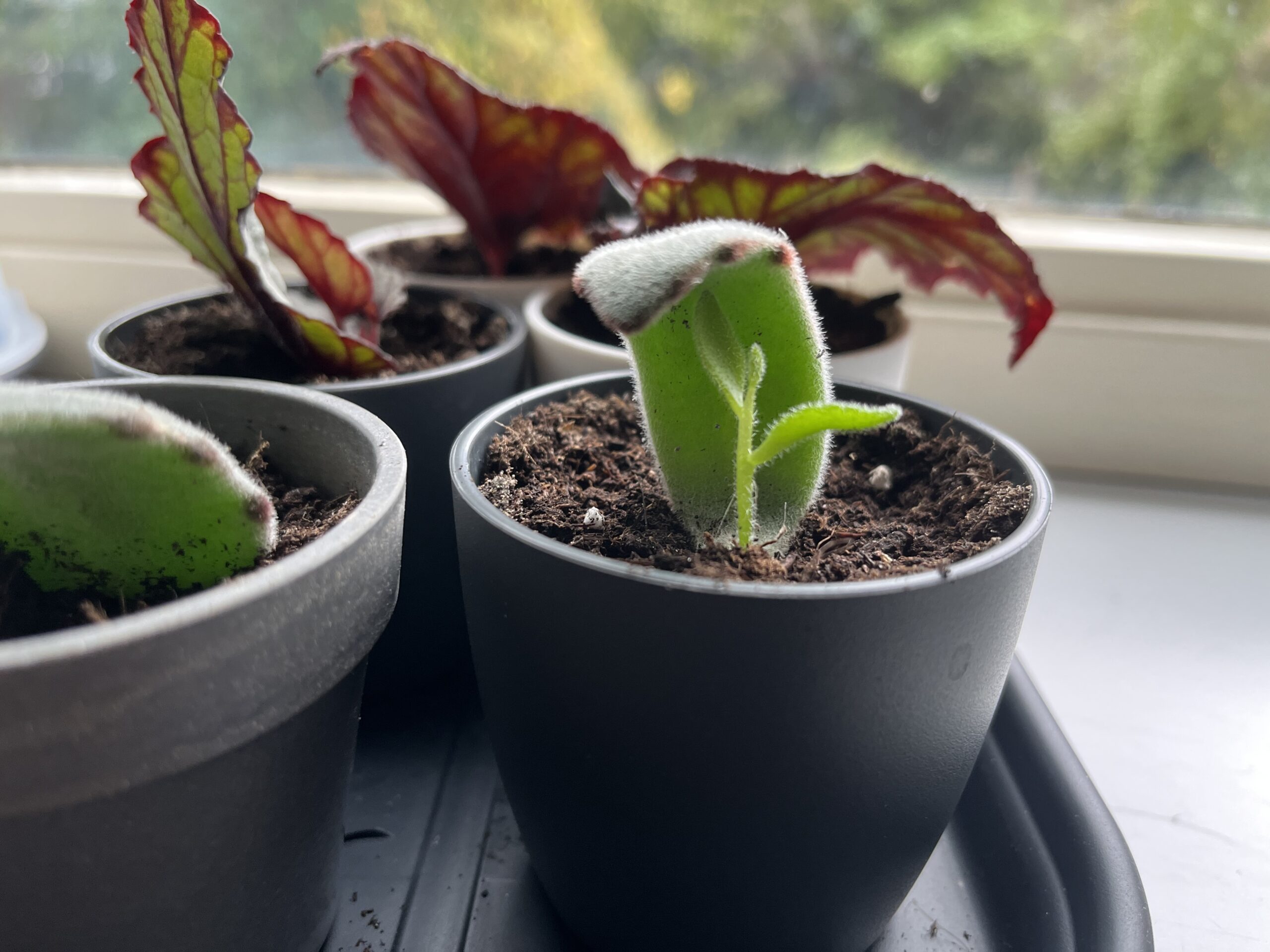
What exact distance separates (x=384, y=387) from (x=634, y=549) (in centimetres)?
16

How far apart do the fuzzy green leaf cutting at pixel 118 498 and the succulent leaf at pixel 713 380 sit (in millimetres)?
131

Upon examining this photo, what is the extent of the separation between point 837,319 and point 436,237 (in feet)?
1.18

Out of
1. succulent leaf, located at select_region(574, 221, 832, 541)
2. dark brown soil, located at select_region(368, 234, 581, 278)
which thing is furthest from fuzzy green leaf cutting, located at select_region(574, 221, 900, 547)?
dark brown soil, located at select_region(368, 234, 581, 278)

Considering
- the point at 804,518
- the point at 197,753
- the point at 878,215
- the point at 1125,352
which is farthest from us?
the point at 1125,352

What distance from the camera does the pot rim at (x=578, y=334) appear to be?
50 centimetres

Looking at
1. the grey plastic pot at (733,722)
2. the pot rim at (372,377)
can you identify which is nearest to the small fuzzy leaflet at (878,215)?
the pot rim at (372,377)

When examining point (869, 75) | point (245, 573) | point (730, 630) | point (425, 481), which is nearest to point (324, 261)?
point (425, 481)

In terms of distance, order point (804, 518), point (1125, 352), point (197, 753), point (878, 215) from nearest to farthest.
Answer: point (197, 753) < point (804, 518) < point (878, 215) < point (1125, 352)

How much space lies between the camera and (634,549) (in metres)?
0.33

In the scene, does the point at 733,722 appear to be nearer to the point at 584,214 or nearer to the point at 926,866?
the point at 926,866

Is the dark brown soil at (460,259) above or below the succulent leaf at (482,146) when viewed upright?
below

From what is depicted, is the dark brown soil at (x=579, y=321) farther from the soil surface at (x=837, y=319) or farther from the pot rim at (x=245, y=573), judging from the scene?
the pot rim at (x=245, y=573)

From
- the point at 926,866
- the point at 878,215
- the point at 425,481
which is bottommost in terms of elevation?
the point at 926,866

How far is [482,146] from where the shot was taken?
0.62 meters
